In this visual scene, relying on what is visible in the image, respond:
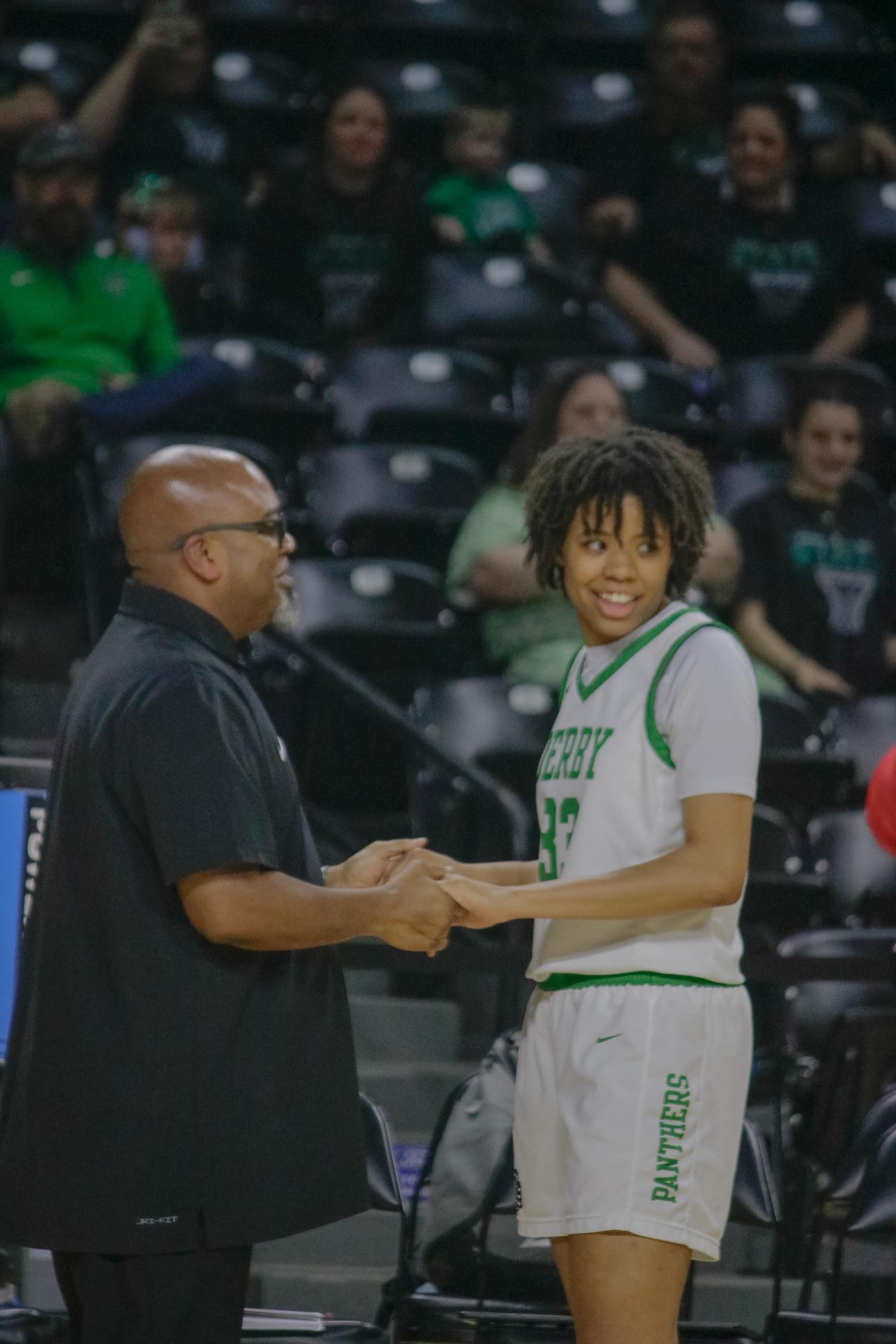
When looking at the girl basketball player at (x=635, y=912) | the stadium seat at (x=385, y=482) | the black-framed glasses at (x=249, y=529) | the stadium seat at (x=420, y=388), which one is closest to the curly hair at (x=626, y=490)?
the girl basketball player at (x=635, y=912)

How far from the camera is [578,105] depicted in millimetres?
9438

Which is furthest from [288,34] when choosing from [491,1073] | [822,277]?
[491,1073]

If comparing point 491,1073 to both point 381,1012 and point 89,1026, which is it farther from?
point 381,1012

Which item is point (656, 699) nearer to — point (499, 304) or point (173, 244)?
point (173, 244)

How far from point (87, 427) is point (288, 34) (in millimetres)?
4505

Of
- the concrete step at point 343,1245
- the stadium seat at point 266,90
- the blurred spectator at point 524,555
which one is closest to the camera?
the concrete step at point 343,1245

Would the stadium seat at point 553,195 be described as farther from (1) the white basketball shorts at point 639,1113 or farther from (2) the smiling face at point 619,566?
(1) the white basketball shorts at point 639,1113

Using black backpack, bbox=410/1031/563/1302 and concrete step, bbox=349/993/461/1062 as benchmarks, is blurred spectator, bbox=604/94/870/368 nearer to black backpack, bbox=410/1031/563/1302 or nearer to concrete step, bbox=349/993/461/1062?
concrete step, bbox=349/993/461/1062

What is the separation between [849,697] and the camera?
5922 millimetres

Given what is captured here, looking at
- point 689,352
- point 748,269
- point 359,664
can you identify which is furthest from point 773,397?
point 359,664

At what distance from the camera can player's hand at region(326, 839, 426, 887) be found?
3.07 metres

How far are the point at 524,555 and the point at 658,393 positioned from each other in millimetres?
1875

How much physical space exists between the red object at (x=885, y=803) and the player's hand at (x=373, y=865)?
0.69m

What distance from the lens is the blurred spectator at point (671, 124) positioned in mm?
8188
